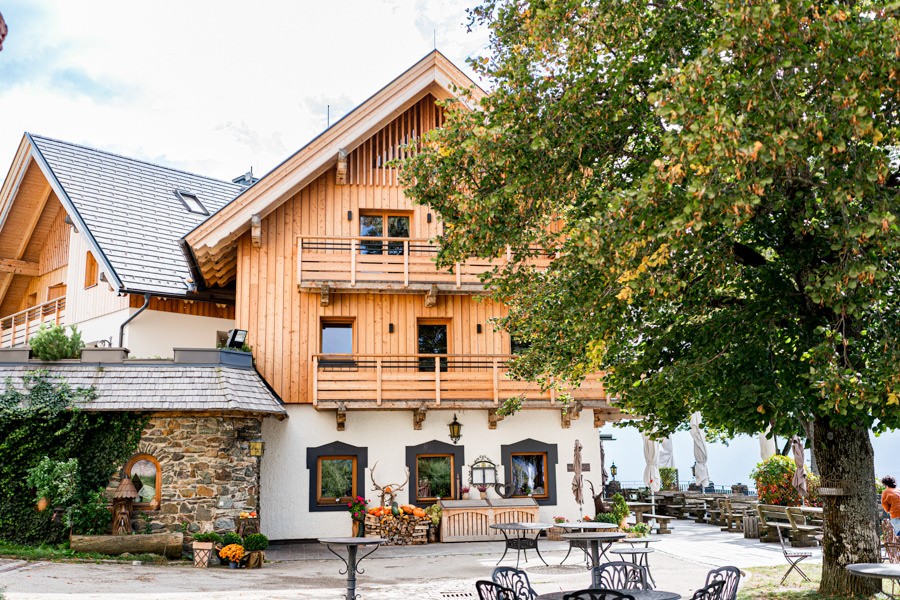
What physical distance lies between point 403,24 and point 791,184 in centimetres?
4374

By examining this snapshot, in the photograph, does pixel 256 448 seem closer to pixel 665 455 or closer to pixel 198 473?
pixel 198 473

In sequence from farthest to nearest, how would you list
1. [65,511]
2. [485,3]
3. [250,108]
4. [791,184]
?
[250,108], [65,511], [485,3], [791,184]

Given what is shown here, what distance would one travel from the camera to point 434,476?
19.0 meters

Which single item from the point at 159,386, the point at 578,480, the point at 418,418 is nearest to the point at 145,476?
the point at 159,386

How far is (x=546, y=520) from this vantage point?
62.7ft

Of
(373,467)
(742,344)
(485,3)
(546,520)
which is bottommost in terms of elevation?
(546,520)

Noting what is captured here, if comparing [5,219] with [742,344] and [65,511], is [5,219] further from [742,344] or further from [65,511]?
[742,344]

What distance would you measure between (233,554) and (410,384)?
543 centimetres

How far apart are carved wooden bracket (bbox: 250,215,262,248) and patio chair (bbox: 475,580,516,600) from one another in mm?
12777

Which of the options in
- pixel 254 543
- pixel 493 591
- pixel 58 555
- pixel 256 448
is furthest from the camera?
pixel 256 448

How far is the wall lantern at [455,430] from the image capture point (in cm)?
1888

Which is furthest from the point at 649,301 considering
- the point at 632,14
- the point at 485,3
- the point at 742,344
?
the point at 485,3

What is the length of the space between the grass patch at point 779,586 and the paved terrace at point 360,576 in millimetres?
786

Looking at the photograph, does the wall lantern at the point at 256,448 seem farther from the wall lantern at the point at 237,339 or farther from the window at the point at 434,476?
the window at the point at 434,476
